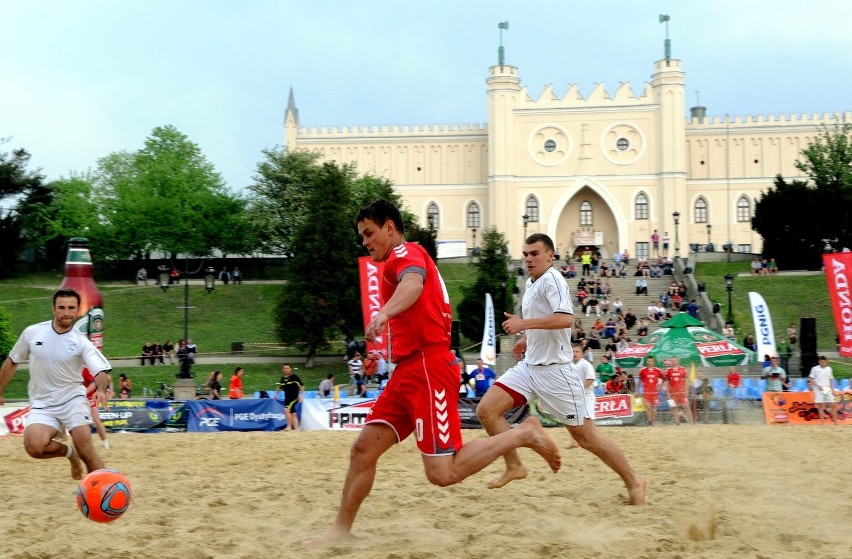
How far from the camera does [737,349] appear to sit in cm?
2327

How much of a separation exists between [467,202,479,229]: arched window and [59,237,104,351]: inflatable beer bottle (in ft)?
203

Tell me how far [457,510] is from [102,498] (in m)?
2.62

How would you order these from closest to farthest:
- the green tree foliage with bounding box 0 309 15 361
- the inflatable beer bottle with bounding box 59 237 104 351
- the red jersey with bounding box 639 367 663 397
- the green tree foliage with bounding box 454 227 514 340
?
the inflatable beer bottle with bounding box 59 237 104 351, the red jersey with bounding box 639 367 663 397, the green tree foliage with bounding box 0 309 15 361, the green tree foliage with bounding box 454 227 514 340

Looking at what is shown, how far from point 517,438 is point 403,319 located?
1133 millimetres

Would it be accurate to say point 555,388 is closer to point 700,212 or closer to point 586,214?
point 586,214

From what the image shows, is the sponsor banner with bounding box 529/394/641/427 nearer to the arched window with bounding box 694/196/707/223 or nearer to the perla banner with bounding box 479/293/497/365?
the perla banner with bounding box 479/293/497/365

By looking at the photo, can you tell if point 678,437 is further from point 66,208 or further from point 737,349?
point 66,208

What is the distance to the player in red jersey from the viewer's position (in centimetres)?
664

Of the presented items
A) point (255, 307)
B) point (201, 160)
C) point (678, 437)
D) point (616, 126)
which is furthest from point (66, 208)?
point (678, 437)

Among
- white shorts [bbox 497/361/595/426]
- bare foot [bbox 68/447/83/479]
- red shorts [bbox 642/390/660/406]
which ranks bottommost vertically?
red shorts [bbox 642/390/660/406]

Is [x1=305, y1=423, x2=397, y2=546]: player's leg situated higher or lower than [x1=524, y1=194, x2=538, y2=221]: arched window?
lower

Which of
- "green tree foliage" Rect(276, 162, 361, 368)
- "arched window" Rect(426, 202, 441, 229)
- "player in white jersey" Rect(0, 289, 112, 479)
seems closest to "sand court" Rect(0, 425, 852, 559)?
"player in white jersey" Rect(0, 289, 112, 479)

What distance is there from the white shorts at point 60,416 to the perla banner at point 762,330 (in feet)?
67.9

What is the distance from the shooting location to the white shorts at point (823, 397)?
62.7ft
